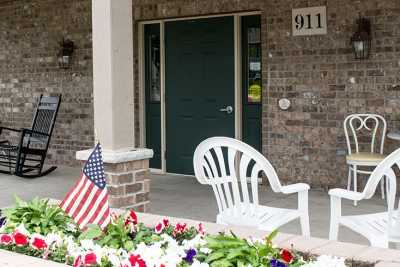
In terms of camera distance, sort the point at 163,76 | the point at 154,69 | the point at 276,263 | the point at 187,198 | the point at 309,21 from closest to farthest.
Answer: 1. the point at 276,263
2. the point at 187,198
3. the point at 309,21
4. the point at 163,76
5. the point at 154,69

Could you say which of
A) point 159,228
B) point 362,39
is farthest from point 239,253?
point 362,39

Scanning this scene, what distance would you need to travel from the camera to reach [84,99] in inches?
312

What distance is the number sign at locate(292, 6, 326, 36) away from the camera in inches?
234

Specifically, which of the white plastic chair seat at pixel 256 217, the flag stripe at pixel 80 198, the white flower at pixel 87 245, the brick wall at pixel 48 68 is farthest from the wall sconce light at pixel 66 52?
the white flower at pixel 87 245

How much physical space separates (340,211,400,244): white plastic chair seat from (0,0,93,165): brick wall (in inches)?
213

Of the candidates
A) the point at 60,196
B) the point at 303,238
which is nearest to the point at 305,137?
the point at 60,196

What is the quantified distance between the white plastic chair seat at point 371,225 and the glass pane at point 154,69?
471 centimetres

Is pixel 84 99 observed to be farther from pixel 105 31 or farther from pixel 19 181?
pixel 105 31

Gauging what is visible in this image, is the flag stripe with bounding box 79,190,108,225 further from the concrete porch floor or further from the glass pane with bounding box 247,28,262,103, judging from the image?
the glass pane with bounding box 247,28,262,103

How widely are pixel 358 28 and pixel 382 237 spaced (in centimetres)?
335

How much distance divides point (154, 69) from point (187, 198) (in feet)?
7.29

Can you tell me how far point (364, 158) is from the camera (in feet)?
17.4

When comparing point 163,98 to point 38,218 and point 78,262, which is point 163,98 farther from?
point 78,262

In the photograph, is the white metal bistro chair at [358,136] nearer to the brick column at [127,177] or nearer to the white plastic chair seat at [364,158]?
the white plastic chair seat at [364,158]
